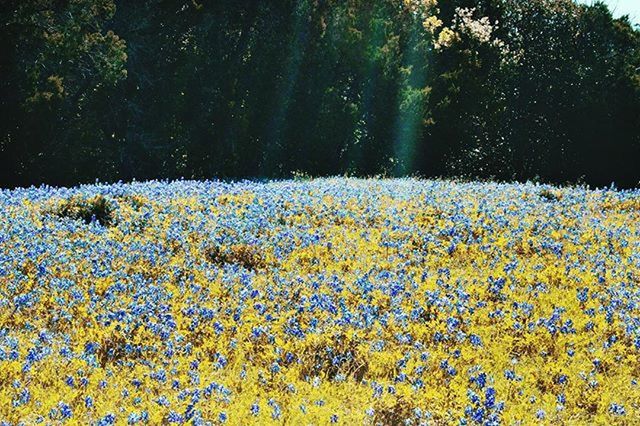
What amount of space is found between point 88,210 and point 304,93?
52.8 ft

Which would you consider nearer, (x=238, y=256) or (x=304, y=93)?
(x=238, y=256)

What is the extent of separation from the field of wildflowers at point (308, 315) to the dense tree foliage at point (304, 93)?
903 centimetres

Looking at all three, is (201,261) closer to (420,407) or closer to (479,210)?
(420,407)

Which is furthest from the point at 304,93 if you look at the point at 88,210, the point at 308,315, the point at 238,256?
the point at 308,315

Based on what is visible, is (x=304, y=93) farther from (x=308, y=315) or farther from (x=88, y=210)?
(x=308, y=315)

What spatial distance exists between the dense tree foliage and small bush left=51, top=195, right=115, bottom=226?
978cm

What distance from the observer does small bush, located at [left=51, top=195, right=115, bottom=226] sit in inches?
459

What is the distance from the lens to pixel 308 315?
25.3ft

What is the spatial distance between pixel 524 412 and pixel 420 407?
0.89 m

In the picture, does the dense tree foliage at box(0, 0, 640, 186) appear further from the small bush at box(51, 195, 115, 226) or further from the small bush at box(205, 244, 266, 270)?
the small bush at box(205, 244, 266, 270)

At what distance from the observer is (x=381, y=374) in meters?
6.58

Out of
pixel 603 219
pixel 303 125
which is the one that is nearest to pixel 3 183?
pixel 303 125

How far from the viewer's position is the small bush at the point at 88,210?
11.6 m

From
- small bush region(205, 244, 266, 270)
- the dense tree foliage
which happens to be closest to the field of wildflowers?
small bush region(205, 244, 266, 270)
